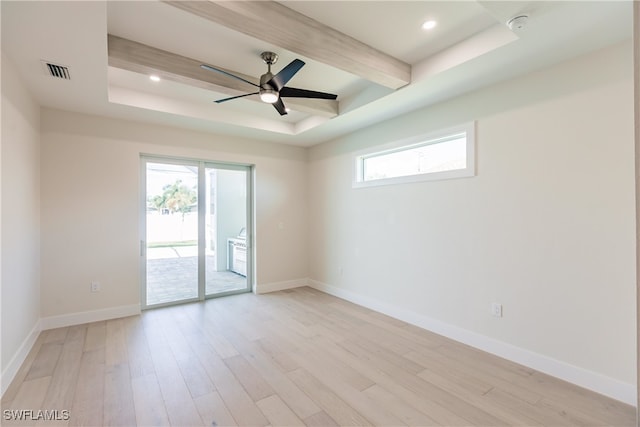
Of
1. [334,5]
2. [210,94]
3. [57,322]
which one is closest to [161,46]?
[210,94]

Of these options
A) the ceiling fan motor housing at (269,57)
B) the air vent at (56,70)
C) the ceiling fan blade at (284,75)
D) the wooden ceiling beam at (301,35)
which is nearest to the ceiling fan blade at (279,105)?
the ceiling fan blade at (284,75)

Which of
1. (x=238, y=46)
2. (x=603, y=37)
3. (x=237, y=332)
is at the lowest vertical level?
(x=237, y=332)

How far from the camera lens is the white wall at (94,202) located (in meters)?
3.55

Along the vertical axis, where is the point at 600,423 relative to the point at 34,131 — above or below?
below

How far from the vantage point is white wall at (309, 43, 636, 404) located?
2240mm

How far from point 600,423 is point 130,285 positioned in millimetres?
4930

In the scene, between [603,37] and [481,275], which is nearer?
[603,37]

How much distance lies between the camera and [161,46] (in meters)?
2.63

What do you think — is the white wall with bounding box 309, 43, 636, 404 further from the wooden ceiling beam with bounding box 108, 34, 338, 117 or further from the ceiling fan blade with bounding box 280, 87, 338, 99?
the wooden ceiling beam with bounding box 108, 34, 338, 117

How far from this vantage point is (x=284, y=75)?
2.53 metres

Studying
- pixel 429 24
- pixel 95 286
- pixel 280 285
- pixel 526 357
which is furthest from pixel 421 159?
pixel 95 286

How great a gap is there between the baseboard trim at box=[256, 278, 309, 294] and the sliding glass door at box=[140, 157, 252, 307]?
0.26m

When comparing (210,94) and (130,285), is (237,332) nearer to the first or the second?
(130,285)

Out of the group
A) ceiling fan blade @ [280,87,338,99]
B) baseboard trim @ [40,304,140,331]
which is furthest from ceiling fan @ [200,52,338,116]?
baseboard trim @ [40,304,140,331]
